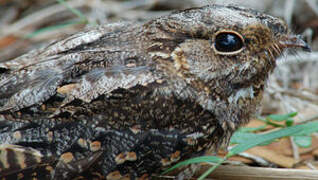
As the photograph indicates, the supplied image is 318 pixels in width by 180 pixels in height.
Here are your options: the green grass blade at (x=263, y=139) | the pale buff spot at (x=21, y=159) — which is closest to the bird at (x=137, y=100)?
the pale buff spot at (x=21, y=159)

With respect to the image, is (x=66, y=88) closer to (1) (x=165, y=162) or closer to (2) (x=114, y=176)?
(2) (x=114, y=176)

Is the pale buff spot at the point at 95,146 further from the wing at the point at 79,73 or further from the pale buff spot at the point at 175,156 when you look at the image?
the pale buff spot at the point at 175,156

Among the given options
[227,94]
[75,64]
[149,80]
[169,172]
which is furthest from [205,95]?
[75,64]

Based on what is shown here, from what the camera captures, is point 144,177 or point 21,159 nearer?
point 21,159

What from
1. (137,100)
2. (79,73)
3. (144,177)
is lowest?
(144,177)

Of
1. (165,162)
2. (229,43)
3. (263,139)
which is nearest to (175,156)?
(165,162)
